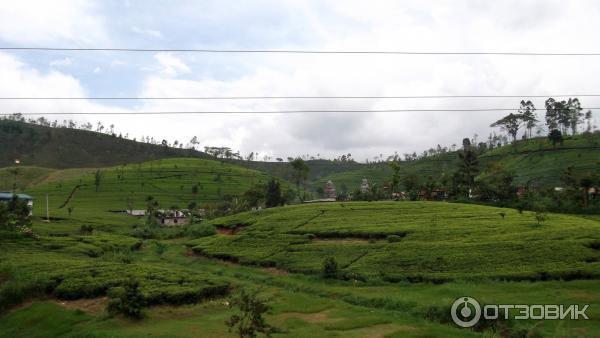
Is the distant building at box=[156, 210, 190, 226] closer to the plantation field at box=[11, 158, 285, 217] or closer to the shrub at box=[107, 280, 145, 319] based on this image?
the plantation field at box=[11, 158, 285, 217]

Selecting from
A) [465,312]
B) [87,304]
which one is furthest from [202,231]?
[465,312]

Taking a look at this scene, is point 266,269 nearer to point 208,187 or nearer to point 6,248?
point 6,248

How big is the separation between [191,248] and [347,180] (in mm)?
136554

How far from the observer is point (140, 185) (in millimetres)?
140250

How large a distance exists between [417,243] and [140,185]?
112 m

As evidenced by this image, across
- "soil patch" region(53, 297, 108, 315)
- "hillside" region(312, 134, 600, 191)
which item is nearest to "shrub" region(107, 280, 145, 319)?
"soil patch" region(53, 297, 108, 315)

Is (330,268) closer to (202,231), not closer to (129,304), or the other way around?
(129,304)

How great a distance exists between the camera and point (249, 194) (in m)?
98.1

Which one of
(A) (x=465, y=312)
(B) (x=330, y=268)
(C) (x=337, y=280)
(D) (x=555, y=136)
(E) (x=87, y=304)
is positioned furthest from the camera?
(D) (x=555, y=136)

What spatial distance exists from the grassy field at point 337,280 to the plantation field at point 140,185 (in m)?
68.6

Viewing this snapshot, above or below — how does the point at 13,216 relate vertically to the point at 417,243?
above

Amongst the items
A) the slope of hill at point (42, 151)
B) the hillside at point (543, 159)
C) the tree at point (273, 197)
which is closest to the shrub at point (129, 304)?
the tree at point (273, 197)

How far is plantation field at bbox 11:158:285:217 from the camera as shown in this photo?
12294cm

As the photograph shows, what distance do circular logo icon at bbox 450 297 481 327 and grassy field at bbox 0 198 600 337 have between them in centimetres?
42
